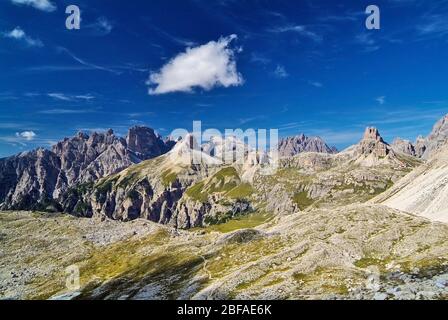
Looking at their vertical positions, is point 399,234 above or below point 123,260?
above

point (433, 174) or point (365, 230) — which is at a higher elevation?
point (433, 174)

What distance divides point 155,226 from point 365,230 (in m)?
105

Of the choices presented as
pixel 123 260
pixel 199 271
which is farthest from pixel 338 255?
pixel 123 260

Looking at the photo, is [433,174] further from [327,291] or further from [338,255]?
[327,291]

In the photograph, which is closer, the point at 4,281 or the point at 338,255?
the point at 338,255

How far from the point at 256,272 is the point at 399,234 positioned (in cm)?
4592

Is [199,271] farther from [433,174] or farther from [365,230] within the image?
[433,174]

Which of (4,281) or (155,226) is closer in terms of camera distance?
(4,281)

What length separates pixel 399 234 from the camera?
381 feet
